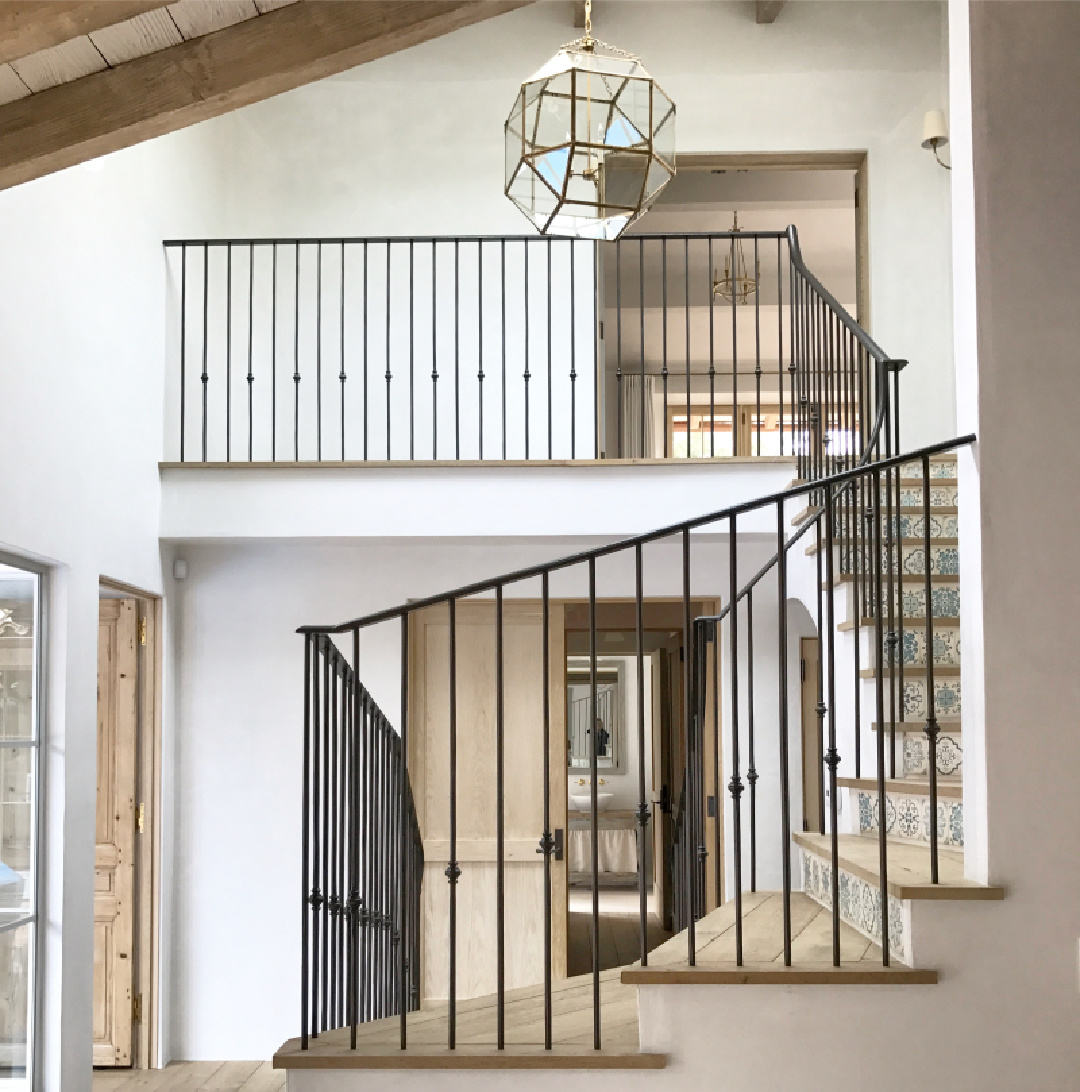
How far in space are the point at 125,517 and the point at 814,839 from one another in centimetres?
346

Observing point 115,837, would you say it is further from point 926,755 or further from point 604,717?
point 604,717

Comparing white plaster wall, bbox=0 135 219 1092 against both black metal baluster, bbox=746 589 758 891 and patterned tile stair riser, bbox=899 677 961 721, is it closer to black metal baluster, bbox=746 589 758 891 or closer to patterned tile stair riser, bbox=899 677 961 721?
black metal baluster, bbox=746 589 758 891

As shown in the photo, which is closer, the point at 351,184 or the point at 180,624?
the point at 180,624

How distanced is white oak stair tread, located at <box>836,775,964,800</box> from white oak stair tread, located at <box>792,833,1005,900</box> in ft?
0.52

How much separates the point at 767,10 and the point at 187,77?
17.8 feet

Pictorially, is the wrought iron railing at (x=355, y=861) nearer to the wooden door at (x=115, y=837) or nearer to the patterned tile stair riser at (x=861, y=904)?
the patterned tile stair riser at (x=861, y=904)

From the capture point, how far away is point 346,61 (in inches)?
109

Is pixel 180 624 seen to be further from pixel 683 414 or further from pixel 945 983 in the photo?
pixel 683 414

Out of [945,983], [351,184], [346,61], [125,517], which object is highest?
[351,184]

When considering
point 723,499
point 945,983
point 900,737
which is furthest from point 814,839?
point 723,499

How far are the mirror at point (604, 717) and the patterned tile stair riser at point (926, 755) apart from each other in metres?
8.79

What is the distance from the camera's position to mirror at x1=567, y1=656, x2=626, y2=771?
12.8 meters

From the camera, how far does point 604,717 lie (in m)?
13.1

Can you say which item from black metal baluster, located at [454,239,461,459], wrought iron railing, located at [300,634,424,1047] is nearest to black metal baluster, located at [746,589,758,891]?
wrought iron railing, located at [300,634,424,1047]
